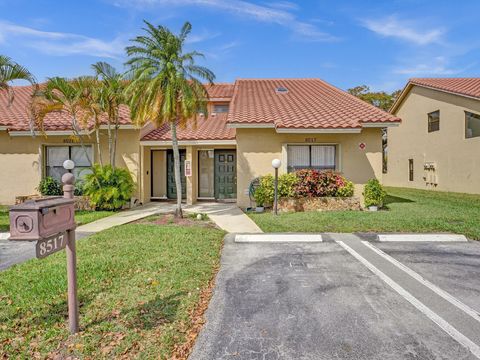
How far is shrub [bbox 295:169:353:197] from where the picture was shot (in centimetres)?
1095

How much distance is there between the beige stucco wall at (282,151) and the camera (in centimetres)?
1179

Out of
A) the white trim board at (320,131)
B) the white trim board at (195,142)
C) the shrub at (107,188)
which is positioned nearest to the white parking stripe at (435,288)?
the white trim board at (320,131)

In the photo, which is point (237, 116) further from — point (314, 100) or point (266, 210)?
point (314, 100)

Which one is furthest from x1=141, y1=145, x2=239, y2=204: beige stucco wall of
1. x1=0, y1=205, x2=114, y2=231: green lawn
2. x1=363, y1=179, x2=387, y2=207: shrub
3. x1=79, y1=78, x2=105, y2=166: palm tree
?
x1=363, y1=179, x2=387, y2=207: shrub

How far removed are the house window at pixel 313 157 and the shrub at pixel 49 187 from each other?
9.78 metres

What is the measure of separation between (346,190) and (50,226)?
406 inches

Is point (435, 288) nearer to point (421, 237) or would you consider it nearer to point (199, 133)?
point (421, 237)

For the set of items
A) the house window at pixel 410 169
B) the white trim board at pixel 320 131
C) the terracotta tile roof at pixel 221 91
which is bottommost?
the house window at pixel 410 169

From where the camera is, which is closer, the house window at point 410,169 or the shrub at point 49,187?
the shrub at point 49,187

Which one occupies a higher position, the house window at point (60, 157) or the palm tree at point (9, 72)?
the palm tree at point (9, 72)

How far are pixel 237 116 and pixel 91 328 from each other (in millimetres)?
9968

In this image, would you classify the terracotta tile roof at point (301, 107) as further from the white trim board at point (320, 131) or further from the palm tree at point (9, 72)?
the palm tree at point (9, 72)

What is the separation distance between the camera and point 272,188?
11.0 metres

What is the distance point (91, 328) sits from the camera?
10.3 feet
